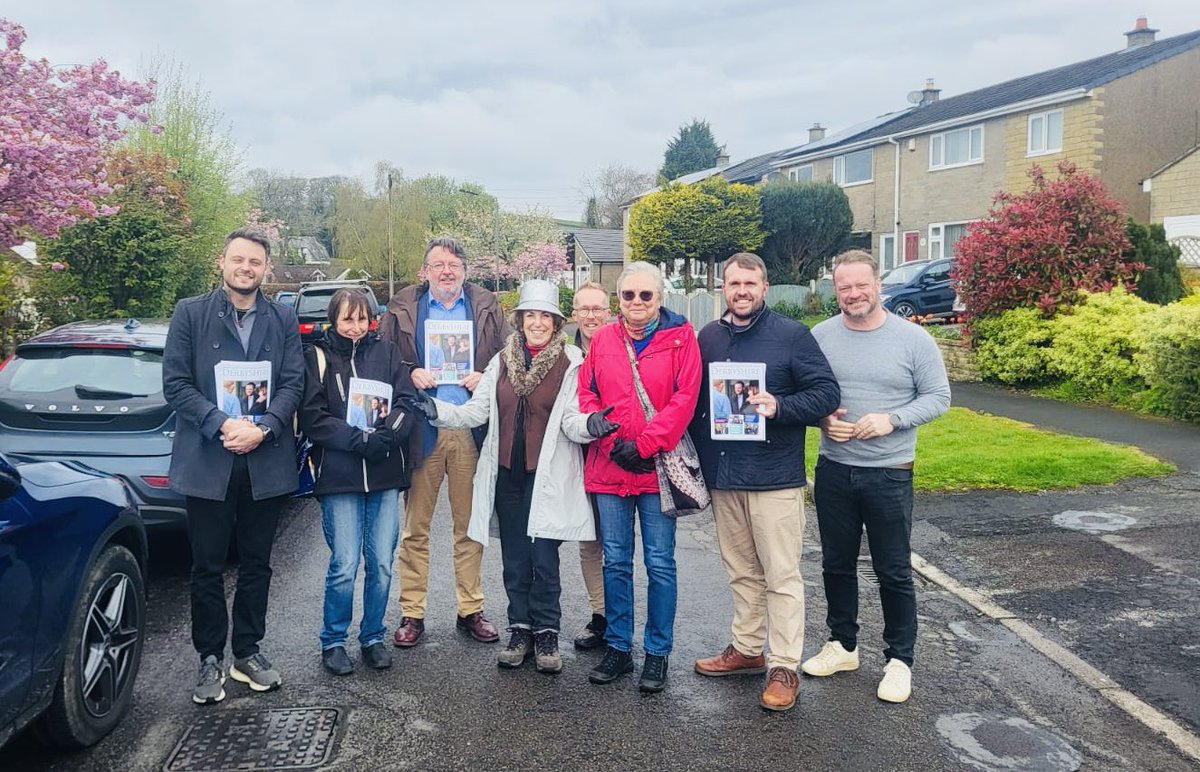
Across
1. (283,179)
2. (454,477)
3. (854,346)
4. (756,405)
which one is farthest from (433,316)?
(283,179)

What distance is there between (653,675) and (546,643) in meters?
0.58

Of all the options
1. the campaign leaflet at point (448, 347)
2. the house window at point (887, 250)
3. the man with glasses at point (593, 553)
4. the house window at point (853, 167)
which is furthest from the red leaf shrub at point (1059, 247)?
the house window at point (853, 167)

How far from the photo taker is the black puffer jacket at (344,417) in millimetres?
4754

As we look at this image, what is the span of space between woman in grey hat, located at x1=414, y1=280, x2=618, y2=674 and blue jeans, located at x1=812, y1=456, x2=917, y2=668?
1.19 meters

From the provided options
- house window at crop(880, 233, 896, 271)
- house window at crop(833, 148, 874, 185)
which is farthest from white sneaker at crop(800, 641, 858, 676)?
house window at crop(833, 148, 874, 185)

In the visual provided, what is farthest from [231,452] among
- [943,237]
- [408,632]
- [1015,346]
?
[943,237]

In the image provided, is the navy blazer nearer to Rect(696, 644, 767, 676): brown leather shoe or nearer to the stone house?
Rect(696, 644, 767, 676): brown leather shoe

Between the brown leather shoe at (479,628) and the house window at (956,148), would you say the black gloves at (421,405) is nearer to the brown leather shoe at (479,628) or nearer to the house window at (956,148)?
the brown leather shoe at (479,628)

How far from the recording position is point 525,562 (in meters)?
5.06

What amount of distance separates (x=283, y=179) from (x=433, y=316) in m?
89.9

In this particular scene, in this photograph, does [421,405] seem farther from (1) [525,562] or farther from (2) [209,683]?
(2) [209,683]

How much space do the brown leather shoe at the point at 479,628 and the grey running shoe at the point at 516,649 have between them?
19 centimetres

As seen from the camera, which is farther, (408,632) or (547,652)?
(408,632)

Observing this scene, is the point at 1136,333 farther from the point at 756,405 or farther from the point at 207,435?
the point at 207,435
